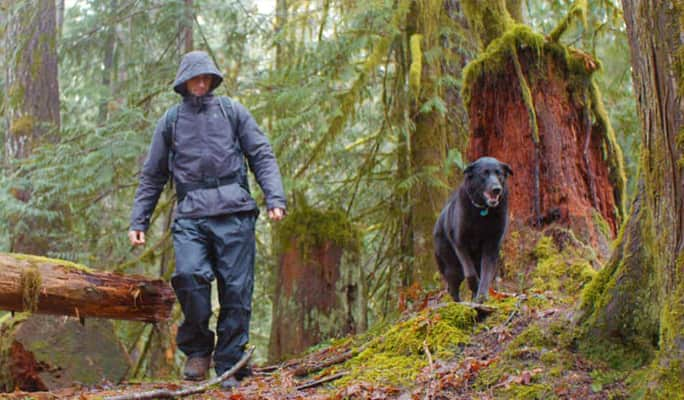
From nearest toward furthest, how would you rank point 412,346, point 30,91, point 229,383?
1. point 412,346
2. point 229,383
3. point 30,91

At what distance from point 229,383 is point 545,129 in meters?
4.38

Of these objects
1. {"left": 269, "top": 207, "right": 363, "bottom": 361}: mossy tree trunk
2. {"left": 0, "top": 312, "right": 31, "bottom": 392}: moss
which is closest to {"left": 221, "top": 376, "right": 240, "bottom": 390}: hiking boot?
{"left": 0, "top": 312, "right": 31, "bottom": 392}: moss

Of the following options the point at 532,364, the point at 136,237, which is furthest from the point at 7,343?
the point at 532,364

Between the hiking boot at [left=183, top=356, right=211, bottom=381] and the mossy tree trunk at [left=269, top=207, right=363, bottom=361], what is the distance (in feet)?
7.55

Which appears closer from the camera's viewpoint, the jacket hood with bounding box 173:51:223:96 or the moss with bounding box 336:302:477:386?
the moss with bounding box 336:302:477:386

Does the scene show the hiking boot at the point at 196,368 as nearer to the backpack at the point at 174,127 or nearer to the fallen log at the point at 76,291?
the fallen log at the point at 76,291

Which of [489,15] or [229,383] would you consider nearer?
[229,383]

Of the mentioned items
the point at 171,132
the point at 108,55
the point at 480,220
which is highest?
the point at 108,55

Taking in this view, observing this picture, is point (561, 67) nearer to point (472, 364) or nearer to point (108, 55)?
point (472, 364)

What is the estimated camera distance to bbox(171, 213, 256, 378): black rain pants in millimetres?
5836

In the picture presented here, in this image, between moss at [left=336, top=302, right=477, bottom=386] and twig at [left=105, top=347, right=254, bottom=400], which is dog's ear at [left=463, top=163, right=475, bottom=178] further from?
twig at [left=105, top=347, right=254, bottom=400]

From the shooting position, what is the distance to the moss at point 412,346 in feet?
15.4

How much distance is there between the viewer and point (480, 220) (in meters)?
6.26

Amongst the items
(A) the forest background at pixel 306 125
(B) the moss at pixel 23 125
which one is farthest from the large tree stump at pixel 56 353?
(B) the moss at pixel 23 125
